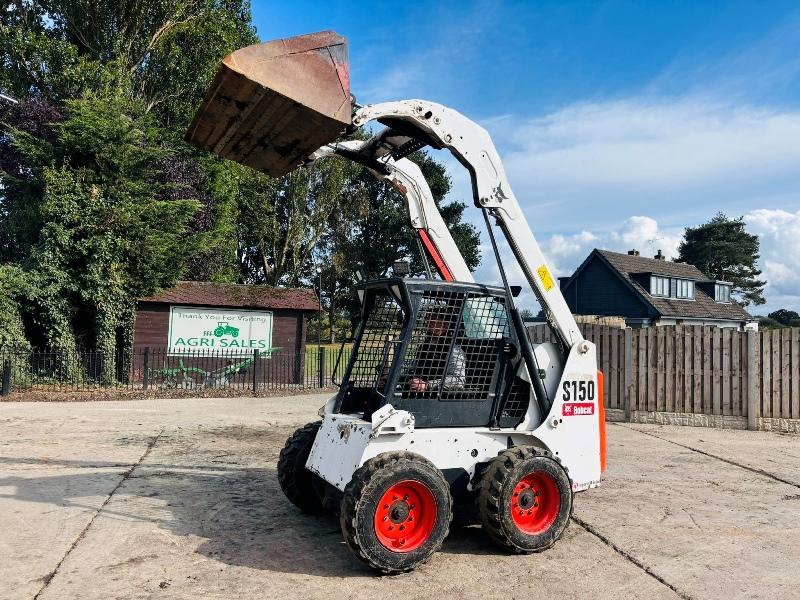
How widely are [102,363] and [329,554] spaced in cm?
1564

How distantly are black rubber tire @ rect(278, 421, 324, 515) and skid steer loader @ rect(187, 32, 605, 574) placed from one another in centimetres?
1

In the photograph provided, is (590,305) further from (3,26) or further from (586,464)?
(586,464)

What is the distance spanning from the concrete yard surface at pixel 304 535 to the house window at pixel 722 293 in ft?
119

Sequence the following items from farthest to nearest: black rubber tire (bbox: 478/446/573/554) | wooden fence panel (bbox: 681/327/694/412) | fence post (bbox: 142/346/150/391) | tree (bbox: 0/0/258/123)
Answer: tree (bbox: 0/0/258/123) < fence post (bbox: 142/346/150/391) < wooden fence panel (bbox: 681/327/694/412) < black rubber tire (bbox: 478/446/573/554)

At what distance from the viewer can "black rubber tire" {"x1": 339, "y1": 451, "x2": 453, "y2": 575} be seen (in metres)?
4.34

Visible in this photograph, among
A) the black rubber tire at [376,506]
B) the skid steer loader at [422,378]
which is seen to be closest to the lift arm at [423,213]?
the skid steer loader at [422,378]

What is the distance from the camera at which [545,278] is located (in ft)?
18.8

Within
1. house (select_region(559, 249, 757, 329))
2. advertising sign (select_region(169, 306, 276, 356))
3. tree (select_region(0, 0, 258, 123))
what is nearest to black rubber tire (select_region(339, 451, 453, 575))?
advertising sign (select_region(169, 306, 276, 356))

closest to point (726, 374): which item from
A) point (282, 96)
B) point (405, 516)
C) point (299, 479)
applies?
point (299, 479)

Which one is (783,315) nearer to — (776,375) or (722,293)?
(722,293)

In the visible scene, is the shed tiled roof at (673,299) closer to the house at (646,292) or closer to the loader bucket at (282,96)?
the house at (646,292)

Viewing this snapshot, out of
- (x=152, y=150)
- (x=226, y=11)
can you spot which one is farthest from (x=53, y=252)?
(x=226, y=11)

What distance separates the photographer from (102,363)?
1831 centimetres

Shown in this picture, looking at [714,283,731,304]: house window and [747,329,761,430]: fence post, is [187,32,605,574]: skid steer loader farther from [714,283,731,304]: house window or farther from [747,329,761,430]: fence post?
[714,283,731,304]: house window
